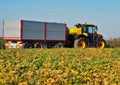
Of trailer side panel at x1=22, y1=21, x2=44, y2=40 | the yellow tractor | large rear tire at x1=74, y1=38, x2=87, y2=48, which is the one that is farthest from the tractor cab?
trailer side panel at x1=22, y1=21, x2=44, y2=40

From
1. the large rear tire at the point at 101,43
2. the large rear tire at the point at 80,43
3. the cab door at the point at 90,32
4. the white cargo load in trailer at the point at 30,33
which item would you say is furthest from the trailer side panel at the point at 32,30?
the large rear tire at the point at 101,43

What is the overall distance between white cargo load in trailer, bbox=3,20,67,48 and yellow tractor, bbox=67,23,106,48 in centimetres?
242

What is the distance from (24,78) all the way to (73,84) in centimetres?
97

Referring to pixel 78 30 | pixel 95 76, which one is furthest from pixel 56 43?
pixel 95 76

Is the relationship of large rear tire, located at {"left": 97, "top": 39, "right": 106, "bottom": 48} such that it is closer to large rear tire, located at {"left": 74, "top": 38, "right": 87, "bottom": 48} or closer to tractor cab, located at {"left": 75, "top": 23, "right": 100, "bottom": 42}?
tractor cab, located at {"left": 75, "top": 23, "right": 100, "bottom": 42}

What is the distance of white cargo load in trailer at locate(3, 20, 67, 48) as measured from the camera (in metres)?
26.7

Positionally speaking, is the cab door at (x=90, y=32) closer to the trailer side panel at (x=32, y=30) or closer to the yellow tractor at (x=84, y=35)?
the yellow tractor at (x=84, y=35)

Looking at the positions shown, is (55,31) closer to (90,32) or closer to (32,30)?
(32,30)

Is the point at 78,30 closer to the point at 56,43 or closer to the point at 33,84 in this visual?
the point at 56,43

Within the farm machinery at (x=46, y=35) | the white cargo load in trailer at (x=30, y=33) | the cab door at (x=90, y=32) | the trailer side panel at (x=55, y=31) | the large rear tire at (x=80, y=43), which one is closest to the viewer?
the white cargo load in trailer at (x=30, y=33)

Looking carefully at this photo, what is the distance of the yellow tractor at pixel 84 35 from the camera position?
3119cm

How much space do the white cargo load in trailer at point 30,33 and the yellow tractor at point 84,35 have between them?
2416mm

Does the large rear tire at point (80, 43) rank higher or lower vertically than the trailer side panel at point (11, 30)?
lower

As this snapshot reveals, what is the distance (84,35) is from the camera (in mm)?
31453
